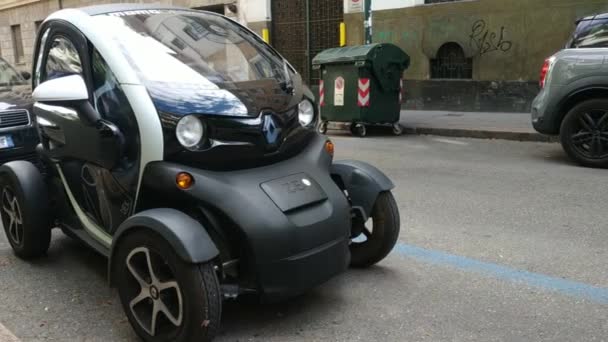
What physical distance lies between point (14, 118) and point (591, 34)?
6687mm

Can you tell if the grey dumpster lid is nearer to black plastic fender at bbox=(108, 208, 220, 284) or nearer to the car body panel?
the car body panel

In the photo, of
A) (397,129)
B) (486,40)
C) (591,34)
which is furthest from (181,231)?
(486,40)

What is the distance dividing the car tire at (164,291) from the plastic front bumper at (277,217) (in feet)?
0.82

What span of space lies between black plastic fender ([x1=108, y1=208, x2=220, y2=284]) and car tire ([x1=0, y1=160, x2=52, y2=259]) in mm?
1401

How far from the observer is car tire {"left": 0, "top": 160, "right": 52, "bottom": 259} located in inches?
148

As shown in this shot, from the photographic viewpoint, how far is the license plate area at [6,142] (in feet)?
18.3

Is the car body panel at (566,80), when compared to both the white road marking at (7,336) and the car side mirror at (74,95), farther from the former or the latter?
the white road marking at (7,336)

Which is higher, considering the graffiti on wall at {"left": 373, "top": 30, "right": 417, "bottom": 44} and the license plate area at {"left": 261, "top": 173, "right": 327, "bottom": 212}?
the graffiti on wall at {"left": 373, "top": 30, "right": 417, "bottom": 44}

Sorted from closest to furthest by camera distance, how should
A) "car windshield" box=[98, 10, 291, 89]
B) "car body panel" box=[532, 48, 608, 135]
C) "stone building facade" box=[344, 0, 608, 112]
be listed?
"car windshield" box=[98, 10, 291, 89]
"car body panel" box=[532, 48, 608, 135]
"stone building facade" box=[344, 0, 608, 112]

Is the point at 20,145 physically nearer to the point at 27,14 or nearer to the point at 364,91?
the point at 364,91

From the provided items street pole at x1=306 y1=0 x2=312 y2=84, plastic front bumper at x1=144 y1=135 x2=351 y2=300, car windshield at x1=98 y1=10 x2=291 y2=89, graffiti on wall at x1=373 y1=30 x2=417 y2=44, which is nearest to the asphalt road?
plastic front bumper at x1=144 y1=135 x2=351 y2=300

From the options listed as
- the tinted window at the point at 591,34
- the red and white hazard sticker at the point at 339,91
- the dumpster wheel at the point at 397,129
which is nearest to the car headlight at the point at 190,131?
the tinted window at the point at 591,34

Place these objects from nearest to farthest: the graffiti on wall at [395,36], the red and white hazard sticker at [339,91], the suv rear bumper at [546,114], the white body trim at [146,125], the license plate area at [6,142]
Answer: the white body trim at [146,125]
the license plate area at [6,142]
the suv rear bumper at [546,114]
the red and white hazard sticker at [339,91]
the graffiti on wall at [395,36]

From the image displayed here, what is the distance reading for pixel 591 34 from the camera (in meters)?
7.07
